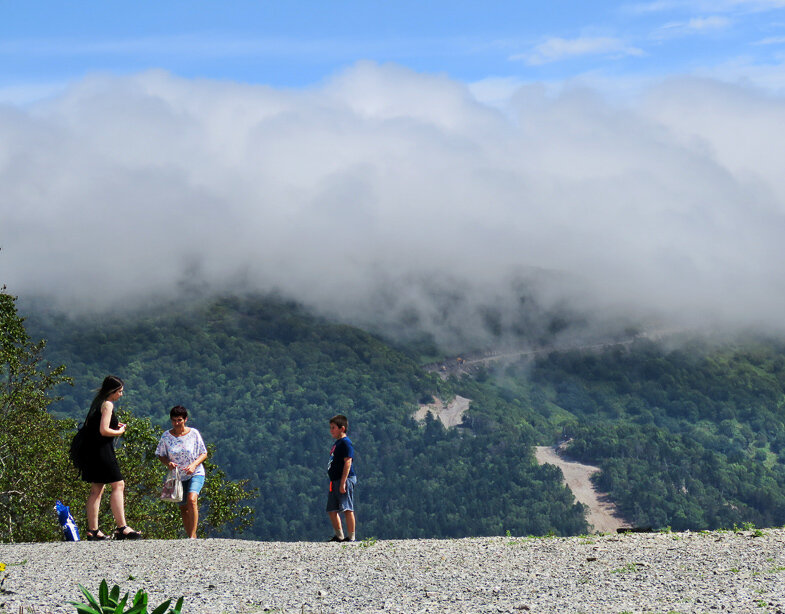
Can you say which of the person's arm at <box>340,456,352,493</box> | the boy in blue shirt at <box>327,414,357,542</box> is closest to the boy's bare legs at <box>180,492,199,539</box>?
the boy in blue shirt at <box>327,414,357,542</box>

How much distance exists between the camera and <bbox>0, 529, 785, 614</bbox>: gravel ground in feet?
45.3

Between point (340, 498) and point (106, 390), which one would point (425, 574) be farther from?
point (106, 390)

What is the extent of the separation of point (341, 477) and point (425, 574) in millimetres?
4337

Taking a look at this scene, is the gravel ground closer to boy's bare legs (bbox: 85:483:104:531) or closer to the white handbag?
boy's bare legs (bbox: 85:483:104:531)

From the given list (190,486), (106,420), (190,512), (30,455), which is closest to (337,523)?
(190,512)

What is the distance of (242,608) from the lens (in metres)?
13.8

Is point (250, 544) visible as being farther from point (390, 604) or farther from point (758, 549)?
point (758, 549)

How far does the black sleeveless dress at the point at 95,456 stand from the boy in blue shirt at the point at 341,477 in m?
4.42

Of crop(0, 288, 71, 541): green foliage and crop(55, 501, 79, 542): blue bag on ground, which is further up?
crop(0, 288, 71, 541): green foliage

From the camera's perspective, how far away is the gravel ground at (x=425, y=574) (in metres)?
13.8

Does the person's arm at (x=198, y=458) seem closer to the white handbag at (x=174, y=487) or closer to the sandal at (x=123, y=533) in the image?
the white handbag at (x=174, y=487)

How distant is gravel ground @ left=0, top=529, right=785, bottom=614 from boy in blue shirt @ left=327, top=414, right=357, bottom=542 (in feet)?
3.68

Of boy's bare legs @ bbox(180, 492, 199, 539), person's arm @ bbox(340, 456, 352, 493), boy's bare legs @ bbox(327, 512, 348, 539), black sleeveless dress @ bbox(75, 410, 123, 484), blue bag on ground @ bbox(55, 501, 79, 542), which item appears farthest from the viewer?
boy's bare legs @ bbox(327, 512, 348, 539)

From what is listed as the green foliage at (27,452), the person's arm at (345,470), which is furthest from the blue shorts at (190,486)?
the green foliage at (27,452)
